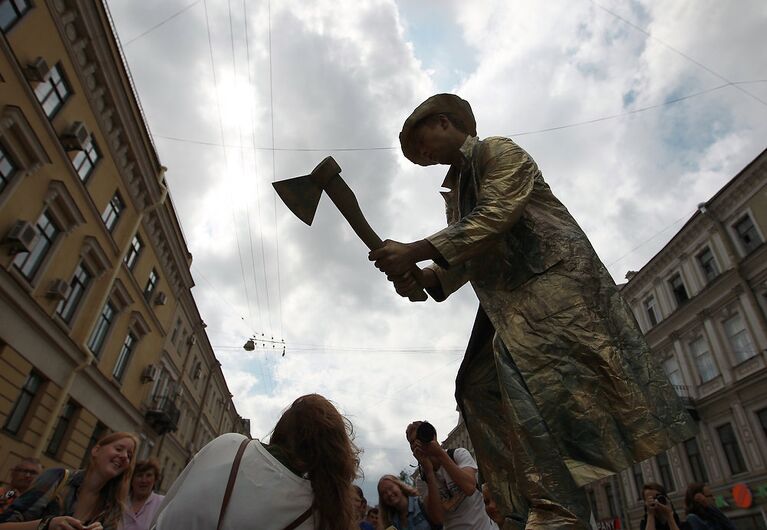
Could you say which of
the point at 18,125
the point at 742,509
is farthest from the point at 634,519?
the point at 18,125

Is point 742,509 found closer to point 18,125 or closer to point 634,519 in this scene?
point 634,519

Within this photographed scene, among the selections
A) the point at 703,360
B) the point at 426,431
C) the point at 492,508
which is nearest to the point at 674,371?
the point at 703,360

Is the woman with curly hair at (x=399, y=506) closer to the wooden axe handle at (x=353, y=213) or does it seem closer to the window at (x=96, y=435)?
the wooden axe handle at (x=353, y=213)

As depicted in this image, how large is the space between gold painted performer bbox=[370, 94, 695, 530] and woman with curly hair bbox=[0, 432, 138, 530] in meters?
2.47

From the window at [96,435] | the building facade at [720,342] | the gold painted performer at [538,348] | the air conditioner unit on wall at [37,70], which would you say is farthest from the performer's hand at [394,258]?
→ the window at [96,435]

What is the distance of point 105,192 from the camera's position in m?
16.5

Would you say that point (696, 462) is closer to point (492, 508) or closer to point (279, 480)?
point (492, 508)

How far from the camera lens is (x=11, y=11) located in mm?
11328

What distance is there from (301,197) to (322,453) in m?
1.22

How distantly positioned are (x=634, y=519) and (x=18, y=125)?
3133 cm

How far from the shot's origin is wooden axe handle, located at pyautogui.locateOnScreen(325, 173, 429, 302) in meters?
1.86

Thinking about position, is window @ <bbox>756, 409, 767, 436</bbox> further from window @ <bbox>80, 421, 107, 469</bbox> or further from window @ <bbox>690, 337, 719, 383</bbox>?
window @ <bbox>80, 421, 107, 469</bbox>

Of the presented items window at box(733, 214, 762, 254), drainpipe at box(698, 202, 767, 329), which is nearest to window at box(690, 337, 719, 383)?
drainpipe at box(698, 202, 767, 329)

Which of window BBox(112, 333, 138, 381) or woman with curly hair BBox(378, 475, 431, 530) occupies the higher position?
window BBox(112, 333, 138, 381)
